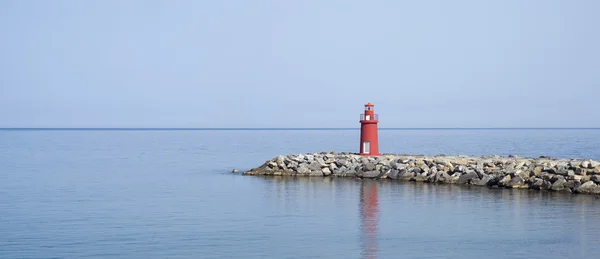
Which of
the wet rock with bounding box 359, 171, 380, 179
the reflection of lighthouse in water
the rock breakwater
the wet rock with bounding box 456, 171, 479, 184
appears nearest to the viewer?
the reflection of lighthouse in water

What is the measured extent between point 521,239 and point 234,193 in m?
12.7

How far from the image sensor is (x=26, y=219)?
69.5ft

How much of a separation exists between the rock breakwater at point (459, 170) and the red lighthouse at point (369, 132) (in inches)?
24.3

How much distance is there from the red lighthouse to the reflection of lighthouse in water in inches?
204

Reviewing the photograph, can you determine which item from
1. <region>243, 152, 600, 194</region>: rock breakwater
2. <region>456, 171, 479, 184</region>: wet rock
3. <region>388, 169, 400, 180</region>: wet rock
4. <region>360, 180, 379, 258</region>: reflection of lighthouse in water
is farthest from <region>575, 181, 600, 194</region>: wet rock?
<region>388, 169, 400, 180</region>: wet rock

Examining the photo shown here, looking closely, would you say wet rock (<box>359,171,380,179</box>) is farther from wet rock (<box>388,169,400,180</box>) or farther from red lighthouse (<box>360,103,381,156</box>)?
red lighthouse (<box>360,103,381,156</box>)

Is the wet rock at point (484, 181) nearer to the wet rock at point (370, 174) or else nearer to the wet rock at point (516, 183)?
the wet rock at point (516, 183)

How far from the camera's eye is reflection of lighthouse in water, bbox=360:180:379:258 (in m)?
16.9

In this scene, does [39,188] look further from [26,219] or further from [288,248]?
[288,248]

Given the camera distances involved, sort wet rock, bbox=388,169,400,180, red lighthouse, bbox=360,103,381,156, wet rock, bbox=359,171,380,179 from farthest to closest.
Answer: red lighthouse, bbox=360,103,381,156 < wet rock, bbox=359,171,380,179 < wet rock, bbox=388,169,400,180

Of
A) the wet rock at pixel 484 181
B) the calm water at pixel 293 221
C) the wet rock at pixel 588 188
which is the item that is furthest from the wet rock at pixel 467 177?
the wet rock at pixel 588 188

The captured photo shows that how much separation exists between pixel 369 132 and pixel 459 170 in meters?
6.65

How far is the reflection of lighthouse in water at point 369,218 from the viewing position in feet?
55.3

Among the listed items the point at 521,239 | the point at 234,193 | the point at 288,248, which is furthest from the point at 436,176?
the point at 288,248
